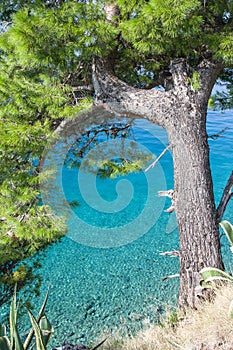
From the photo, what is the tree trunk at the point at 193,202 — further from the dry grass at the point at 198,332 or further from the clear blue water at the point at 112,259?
the clear blue water at the point at 112,259

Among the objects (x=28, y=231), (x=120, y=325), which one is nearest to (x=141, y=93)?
(x=28, y=231)

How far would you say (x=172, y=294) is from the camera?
5.53 m

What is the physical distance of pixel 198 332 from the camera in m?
2.90

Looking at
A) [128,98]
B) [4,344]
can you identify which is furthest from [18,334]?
[128,98]

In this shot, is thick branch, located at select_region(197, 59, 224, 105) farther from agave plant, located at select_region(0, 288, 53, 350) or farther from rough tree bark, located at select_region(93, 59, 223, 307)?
agave plant, located at select_region(0, 288, 53, 350)

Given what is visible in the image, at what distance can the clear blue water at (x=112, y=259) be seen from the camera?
501 cm

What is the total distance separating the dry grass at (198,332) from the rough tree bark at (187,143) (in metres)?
0.31

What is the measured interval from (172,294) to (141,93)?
11.6 feet

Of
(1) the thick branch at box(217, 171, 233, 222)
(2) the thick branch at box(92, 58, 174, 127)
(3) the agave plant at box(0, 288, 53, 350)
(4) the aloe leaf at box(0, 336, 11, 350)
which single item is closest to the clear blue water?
(2) the thick branch at box(92, 58, 174, 127)

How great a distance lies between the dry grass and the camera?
2629mm

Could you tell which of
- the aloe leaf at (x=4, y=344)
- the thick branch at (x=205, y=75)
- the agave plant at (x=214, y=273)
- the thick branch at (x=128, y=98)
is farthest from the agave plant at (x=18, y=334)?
the thick branch at (x=205, y=75)

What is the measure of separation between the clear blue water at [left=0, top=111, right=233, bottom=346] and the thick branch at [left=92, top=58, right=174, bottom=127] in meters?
1.10

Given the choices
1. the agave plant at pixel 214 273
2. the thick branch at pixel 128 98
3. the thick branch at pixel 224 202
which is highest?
the thick branch at pixel 128 98

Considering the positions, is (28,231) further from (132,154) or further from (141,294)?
(141,294)
